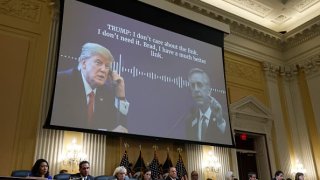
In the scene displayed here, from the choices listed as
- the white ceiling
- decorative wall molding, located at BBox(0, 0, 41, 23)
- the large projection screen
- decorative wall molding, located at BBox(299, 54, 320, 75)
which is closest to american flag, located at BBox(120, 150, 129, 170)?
the large projection screen

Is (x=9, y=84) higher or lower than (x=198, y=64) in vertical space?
lower

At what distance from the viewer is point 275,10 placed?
10023 mm

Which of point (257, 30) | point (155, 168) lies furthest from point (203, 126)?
point (257, 30)

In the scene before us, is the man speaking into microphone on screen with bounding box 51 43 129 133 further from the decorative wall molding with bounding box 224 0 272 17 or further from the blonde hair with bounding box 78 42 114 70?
the decorative wall molding with bounding box 224 0 272 17

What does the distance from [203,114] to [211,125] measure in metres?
0.30

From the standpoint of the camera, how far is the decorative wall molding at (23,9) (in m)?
6.14

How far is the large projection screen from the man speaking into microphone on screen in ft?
0.06

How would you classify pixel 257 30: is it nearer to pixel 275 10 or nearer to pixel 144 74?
pixel 275 10

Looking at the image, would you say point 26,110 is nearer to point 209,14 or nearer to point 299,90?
point 209,14

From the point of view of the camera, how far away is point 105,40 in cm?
655

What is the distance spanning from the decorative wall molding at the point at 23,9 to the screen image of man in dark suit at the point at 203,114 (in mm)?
3465

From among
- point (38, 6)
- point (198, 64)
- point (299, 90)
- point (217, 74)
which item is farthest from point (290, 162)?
point (38, 6)

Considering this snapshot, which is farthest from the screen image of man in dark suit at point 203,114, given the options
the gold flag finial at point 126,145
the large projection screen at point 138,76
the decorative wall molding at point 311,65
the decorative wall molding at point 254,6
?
the decorative wall molding at point 311,65

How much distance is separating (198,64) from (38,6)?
368cm
